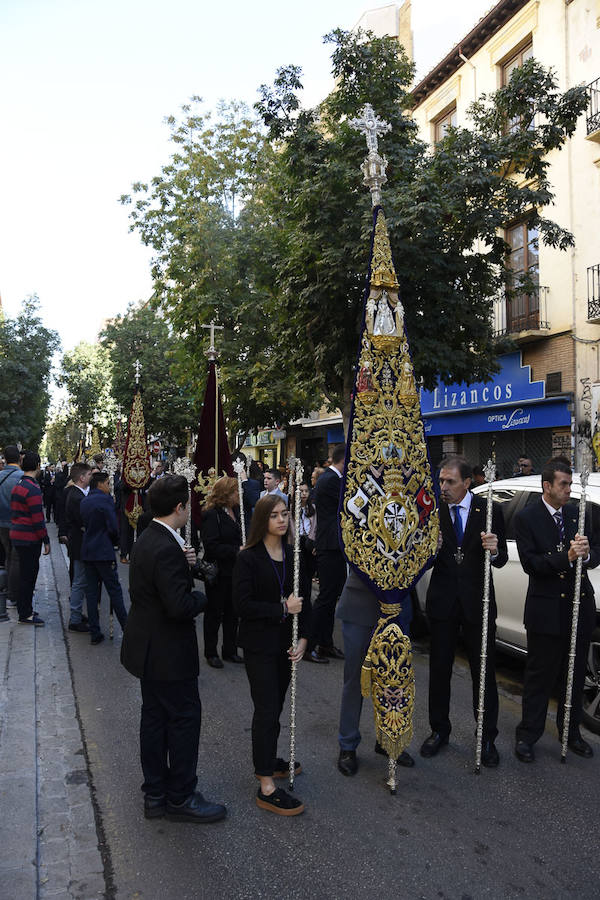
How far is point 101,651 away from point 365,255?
21.7ft

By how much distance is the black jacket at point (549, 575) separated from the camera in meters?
4.74

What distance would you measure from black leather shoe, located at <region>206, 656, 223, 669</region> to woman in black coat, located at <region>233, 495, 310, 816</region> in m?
2.76

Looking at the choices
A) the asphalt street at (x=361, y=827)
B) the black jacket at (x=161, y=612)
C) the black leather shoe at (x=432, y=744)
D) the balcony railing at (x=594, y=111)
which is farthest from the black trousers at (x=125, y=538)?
the balcony railing at (x=594, y=111)

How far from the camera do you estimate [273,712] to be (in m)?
3.98

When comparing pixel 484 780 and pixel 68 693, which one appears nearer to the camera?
pixel 484 780

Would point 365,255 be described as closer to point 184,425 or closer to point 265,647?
point 265,647

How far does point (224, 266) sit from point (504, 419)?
26.8 feet

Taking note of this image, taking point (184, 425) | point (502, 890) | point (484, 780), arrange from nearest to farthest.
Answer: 1. point (502, 890)
2. point (484, 780)
3. point (184, 425)

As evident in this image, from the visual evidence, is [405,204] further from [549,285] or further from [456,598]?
[549,285]

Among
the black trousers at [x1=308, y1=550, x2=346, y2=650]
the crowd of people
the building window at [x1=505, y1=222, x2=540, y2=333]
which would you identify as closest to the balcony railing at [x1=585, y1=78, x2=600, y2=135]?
the building window at [x1=505, y1=222, x2=540, y2=333]

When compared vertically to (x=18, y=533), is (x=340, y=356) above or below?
above

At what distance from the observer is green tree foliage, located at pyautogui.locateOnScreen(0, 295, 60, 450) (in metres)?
31.7

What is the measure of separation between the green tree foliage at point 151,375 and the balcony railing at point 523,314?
1528 centimetres

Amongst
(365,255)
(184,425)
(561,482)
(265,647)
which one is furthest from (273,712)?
(184,425)
